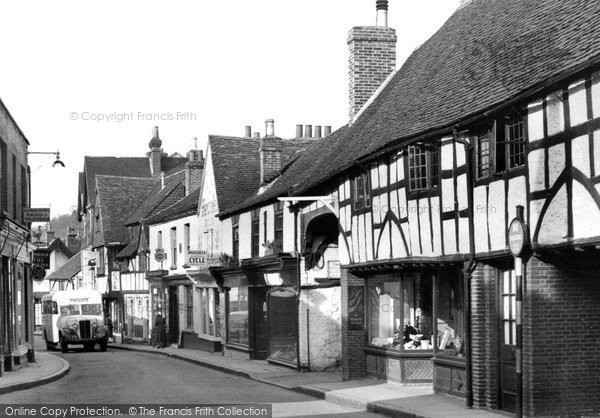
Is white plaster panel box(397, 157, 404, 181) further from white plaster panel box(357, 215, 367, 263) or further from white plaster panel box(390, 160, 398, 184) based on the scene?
white plaster panel box(357, 215, 367, 263)

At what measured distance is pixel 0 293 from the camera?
25625mm

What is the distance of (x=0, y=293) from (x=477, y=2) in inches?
563

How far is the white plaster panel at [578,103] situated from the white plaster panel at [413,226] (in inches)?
225

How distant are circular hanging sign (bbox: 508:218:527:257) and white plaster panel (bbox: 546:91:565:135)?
147 cm

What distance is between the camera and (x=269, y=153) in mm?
34844

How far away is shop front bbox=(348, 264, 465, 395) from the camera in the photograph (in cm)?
1859

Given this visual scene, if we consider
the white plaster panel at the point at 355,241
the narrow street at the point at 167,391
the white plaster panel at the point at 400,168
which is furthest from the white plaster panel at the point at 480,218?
the white plaster panel at the point at 355,241

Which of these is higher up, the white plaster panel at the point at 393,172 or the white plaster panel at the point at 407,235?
the white plaster panel at the point at 393,172

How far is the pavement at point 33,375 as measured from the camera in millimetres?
22605

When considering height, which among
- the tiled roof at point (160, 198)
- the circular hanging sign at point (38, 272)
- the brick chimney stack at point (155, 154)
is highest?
the brick chimney stack at point (155, 154)

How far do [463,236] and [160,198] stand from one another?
129 feet

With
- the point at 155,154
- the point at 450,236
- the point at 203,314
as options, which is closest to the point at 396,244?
the point at 450,236

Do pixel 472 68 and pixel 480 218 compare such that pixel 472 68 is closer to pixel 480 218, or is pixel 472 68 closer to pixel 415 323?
pixel 480 218

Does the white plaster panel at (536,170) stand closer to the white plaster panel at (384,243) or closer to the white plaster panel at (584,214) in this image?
the white plaster panel at (584,214)
